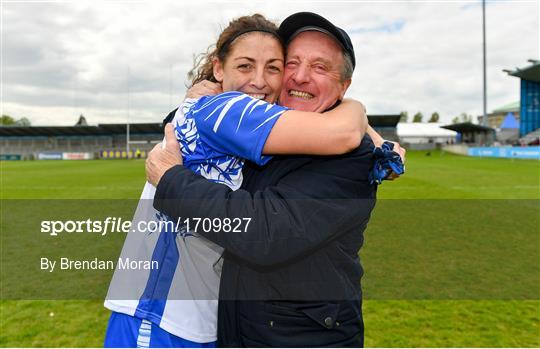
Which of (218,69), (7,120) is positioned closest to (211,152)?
(218,69)

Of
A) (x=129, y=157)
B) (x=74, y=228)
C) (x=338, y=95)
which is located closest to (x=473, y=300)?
(x=338, y=95)

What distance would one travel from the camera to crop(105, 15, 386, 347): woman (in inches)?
67.4

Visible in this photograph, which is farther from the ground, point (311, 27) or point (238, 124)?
point (311, 27)

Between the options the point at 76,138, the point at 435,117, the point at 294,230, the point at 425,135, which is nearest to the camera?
the point at 294,230

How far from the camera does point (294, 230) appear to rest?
171 cm

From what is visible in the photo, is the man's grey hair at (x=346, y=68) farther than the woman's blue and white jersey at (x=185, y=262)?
Yes

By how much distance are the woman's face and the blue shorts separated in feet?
3.92

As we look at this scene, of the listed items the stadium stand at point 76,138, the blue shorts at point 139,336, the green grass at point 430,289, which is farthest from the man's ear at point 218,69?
the stadium stand at point 76,138

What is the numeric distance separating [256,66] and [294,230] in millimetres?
880

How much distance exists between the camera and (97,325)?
4.62 meters

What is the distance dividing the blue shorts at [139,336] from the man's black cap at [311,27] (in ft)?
5.00

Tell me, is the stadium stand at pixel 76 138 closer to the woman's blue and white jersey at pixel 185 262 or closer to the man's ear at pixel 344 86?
the man's ear at pixel 344 86

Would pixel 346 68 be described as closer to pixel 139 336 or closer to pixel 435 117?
pixel 139 336

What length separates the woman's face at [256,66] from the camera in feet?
6.90
